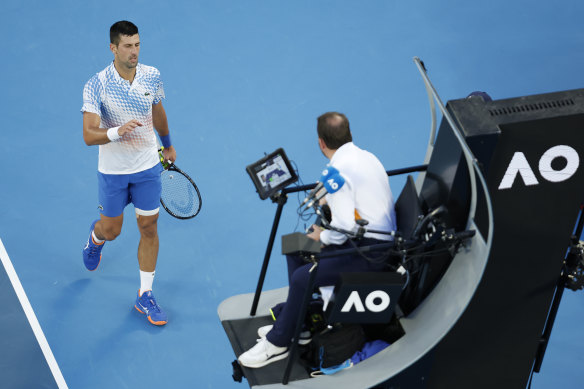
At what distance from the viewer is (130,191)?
5.79 m

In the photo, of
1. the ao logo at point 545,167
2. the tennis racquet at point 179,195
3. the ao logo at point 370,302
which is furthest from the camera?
the tennis racquet at point 179,195

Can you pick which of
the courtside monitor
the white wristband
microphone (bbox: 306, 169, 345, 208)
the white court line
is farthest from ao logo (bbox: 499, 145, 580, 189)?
the white court line

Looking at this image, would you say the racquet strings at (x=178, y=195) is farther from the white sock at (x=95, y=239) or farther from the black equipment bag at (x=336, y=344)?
the black equipment bag at (x=336, y=344)

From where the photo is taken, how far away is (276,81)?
27.9 feet

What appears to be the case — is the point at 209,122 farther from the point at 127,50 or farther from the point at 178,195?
the point at 127,50

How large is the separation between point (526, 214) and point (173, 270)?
3.44 metres

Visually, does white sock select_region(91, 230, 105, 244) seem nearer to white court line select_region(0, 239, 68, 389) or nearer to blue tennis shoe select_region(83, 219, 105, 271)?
blue tennis shoe select_region(83, 219, 105, 271)

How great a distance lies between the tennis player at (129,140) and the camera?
5293 millimetres

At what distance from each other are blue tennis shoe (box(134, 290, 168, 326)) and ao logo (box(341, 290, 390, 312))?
2.32m

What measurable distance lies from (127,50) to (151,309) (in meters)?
1.96

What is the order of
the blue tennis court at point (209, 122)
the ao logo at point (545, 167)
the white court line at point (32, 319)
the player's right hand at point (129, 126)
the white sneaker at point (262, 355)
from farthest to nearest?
1. the blue tennis court at point (209, 122)
2. the white court line at point (32, 319)
3. the player's right hand at point (129, 126)
4. the white sneaker at point (262, 355)
5. the ao logo at point (545, 167)

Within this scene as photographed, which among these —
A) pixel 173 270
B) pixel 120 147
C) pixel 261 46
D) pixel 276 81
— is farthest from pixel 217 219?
pixel 261 46

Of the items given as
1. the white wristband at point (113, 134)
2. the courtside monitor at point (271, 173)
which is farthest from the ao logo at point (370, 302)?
the white wristband at point (113, 134)

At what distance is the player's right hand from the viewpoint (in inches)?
201
